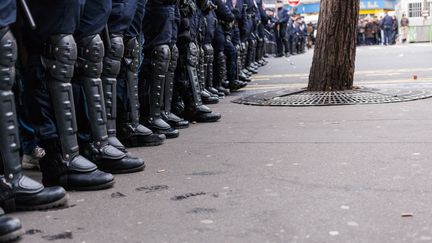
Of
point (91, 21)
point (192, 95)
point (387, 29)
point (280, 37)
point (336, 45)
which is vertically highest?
point (91, 21)

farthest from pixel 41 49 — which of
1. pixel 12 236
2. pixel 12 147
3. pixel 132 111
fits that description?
pixel 132 111

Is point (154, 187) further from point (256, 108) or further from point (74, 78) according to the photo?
point (256, 108)

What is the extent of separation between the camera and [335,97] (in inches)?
323

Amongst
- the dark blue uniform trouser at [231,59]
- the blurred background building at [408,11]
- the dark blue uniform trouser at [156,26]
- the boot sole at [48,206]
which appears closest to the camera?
the boot sole at [48,206]

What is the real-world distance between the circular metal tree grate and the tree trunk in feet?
0.73

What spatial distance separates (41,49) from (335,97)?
5257 mm

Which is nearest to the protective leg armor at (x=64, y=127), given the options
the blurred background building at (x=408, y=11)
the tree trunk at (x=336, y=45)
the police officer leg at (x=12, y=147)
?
the police officer leg at (x=12, y=147)

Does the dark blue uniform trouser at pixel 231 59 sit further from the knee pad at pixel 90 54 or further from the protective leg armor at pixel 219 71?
the knee pad at pixel 90 54

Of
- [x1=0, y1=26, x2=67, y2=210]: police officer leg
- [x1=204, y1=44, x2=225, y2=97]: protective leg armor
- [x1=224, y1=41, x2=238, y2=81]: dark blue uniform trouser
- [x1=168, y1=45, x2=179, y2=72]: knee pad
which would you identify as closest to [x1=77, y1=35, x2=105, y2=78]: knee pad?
[x1=0, y1=26, x2=67, y2=210]: police officer leg

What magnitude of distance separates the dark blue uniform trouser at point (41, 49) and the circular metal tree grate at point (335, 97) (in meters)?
4.65

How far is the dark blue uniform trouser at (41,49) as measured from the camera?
3.35m

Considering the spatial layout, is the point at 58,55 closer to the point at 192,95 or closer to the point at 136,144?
the point at 136,144

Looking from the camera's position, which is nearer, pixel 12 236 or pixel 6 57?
pixel 12 236

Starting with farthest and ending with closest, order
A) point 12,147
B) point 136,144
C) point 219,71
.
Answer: point 219,71
point 136,144
point 12,147
